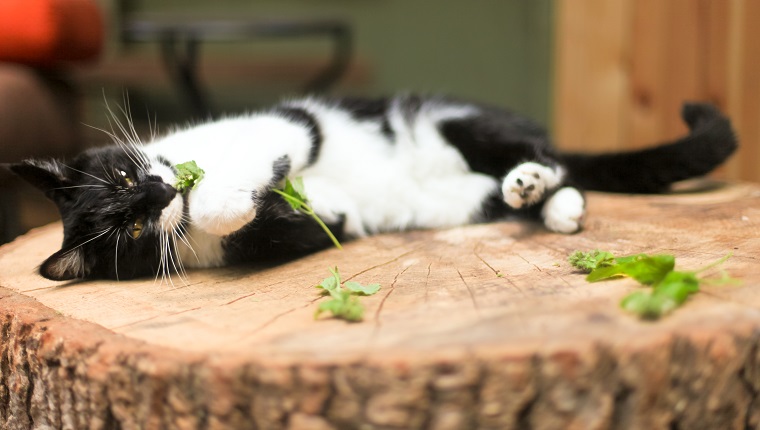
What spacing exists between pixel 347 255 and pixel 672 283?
30.3 inches

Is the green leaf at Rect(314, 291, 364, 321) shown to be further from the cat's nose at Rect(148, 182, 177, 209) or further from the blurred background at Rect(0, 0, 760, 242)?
the blurred background at Rect(0, 0, 760, 242)

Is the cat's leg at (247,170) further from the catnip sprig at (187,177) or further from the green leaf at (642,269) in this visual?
the green leaf at (642,269)

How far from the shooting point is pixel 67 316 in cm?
114

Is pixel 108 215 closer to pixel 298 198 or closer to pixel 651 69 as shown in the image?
pixel 298 198

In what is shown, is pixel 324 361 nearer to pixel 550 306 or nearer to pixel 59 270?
pixel 550 306

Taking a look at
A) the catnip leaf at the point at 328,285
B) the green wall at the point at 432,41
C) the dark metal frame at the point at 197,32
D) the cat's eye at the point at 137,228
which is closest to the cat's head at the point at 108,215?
the cat's eye at the point at 137,228

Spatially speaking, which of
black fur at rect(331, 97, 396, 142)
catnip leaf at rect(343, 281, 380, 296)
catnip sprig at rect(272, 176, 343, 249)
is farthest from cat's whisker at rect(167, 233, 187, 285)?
black fur at rect(331, 97, 396, 142)

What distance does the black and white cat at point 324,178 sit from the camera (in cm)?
146

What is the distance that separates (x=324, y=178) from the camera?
1.86 meters

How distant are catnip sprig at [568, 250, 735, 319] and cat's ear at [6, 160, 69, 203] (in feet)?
3.80

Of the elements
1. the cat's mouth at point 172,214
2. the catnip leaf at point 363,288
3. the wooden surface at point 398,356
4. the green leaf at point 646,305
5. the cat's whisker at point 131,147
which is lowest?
the wooden surface at point 398,356

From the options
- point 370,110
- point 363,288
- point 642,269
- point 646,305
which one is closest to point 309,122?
point 370,110

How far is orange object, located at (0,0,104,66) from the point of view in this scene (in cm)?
217

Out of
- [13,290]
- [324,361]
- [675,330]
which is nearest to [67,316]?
[13,290]
